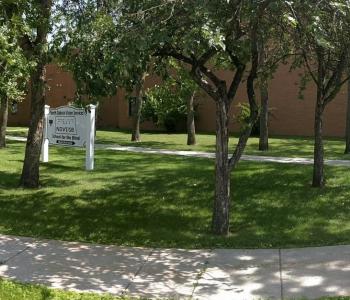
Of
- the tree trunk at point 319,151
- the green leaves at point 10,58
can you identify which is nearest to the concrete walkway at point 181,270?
the green leaves at point 10,58

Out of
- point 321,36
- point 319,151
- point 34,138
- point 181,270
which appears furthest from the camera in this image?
point 34,138

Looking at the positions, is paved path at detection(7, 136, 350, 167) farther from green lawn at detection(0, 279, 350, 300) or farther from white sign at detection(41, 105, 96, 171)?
green lawn at detection(0, 279, 350, 300)

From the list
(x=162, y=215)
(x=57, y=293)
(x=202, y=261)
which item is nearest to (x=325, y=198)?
(x=162, y=215)

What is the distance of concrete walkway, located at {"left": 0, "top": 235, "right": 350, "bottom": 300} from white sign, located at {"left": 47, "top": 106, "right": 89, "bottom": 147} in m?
6.31

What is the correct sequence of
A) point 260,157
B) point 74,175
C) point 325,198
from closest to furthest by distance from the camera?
point 325,198 < point 74,175 < point 260,157

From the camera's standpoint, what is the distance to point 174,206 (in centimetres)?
1008

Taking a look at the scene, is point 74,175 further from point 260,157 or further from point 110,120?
point 110,120

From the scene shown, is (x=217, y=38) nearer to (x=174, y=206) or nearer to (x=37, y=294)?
(x=37, y=294)

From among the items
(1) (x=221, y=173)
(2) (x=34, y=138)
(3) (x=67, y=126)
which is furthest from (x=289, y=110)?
(1) (x=221, y=173)

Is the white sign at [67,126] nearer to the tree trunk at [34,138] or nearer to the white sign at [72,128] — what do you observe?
the white sign at [72,128]

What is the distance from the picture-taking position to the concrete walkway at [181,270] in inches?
231

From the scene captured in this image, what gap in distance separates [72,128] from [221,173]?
6.84 m

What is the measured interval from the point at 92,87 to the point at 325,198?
5.18 metres

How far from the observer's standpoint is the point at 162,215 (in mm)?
9492
